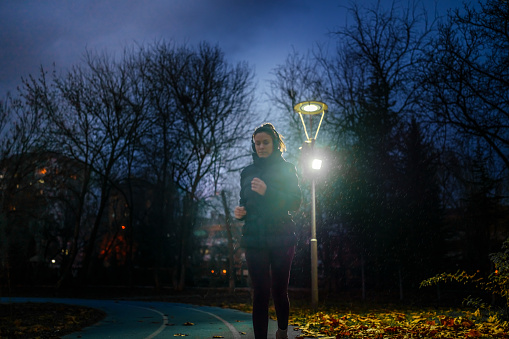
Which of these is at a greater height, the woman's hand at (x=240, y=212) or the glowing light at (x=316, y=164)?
the glowing light at (x=316, y=164)

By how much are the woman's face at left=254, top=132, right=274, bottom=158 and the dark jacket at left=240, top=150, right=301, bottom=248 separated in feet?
0.15

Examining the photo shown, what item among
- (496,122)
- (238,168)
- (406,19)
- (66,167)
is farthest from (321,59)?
(66,167)

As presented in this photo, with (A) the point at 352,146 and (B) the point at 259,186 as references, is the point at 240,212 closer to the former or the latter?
(B) the point at 259,186

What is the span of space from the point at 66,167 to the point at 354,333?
A: 24.8 metres

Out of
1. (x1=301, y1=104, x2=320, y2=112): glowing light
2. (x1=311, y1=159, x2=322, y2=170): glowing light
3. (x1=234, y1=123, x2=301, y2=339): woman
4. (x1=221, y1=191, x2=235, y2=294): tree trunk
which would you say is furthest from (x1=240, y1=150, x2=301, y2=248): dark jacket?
(x1=221, y1=191, x2=235, y2=294): tree trunk

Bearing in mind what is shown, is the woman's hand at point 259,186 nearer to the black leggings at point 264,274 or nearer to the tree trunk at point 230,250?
the black leggings at point 264,274

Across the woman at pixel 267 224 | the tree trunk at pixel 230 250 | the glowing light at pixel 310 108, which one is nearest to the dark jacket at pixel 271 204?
the woman at pixel 267 224

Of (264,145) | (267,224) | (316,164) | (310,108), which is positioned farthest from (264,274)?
(316,164)

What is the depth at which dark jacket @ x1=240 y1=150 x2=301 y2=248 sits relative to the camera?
4188mm

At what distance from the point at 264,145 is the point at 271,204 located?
611 millimetres

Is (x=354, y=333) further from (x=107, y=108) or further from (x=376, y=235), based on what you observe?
(x=107, y=108)

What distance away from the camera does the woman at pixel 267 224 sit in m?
4.17

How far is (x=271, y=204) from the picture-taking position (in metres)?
4.28

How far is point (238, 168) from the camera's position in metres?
28.7
